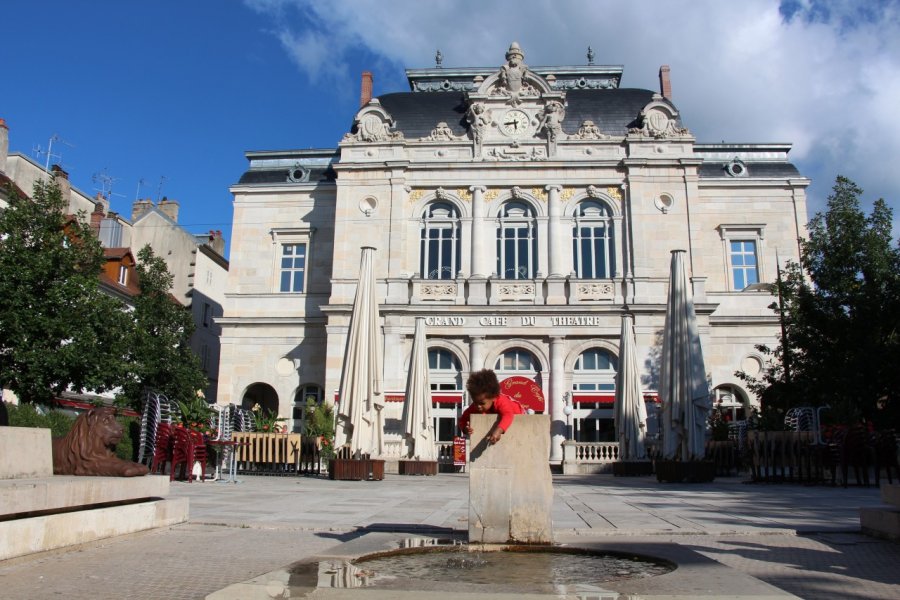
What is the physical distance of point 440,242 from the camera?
32.3 meters

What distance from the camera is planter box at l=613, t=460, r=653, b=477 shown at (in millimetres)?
22656

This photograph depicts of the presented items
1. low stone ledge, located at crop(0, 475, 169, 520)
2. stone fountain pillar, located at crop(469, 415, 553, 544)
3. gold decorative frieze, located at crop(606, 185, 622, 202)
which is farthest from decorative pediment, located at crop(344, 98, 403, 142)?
stone fountain pillar, located at crop(469, 415, 553, 544)

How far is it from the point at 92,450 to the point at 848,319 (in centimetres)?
1868

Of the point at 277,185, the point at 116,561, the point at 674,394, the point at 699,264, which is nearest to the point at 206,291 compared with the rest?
the point at 277,185

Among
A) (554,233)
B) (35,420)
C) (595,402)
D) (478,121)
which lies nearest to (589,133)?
(478,121)

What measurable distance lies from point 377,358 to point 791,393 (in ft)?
41.1

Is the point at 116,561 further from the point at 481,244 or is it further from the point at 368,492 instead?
the point at 481,244

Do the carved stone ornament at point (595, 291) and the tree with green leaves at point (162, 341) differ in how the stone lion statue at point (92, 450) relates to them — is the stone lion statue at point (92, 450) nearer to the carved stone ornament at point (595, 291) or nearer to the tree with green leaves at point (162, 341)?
A: the tree with green leaves at point (162, 341)

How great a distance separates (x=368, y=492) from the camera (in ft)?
48.3

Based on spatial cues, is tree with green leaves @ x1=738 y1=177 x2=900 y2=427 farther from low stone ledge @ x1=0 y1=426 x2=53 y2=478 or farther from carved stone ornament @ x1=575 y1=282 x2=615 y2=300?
low stone ledge @ x1=0 y1=426 x2=53 y2=478

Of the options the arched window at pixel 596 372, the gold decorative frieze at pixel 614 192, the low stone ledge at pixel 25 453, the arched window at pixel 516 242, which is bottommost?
the low stone ledge at pixel 25 453

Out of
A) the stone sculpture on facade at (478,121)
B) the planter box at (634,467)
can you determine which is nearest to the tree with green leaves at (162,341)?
the stone sculpture on facade at (478,121)

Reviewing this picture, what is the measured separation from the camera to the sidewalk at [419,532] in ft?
17.8

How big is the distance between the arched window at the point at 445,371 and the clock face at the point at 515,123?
10134 mm
